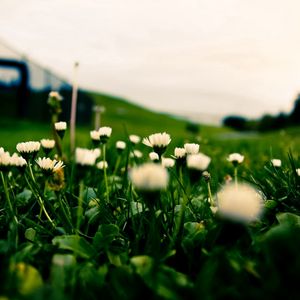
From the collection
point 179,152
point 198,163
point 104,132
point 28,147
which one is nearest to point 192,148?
point 179,152

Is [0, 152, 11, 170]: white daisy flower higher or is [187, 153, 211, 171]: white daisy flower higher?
[187, 153, 211, 171]: white daisy flower

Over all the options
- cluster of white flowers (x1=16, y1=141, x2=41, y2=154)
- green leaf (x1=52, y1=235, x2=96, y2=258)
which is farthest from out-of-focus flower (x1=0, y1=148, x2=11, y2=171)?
green leaf (x1=52, y1=235, x2=96, y2=258)

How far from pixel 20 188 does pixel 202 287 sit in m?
1.16

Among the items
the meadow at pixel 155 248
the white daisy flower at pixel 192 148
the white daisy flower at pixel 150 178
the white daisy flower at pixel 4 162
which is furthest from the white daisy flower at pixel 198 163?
the white daisy flower at pixel 4 162

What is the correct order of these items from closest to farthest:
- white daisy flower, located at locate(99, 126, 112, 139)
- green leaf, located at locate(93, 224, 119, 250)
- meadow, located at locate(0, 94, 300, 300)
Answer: meadow, located at locate(0, 94, 300, 300) → green leaf, located at locate(93, 224, 119, 250) → white daisy flower, located at locate(99, 126, 112, 139)

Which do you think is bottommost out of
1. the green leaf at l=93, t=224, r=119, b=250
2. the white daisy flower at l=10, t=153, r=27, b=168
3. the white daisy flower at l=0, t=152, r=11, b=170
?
the green leaf at l=93, t=224, r=119, b=250

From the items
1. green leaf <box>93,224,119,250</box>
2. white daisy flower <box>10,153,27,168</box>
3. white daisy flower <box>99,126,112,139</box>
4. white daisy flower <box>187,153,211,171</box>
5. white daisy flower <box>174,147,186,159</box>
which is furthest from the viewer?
white daisy flower <box>99,126,112,139</box>

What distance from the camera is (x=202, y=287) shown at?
741 mm

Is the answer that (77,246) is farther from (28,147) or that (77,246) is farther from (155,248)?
(28,147)

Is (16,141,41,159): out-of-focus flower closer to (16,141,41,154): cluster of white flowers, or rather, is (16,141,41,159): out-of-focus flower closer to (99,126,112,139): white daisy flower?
(16,141,41,154): cluster of white flowers

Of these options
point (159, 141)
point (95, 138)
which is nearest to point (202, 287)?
point (159, 141)

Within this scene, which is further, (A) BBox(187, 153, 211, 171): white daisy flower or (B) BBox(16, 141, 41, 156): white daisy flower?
(B) BBox(16, 141, 41, 156): white daisy flower

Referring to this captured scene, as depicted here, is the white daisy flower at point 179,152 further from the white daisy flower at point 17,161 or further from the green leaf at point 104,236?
the white daisy flower at point 17,161

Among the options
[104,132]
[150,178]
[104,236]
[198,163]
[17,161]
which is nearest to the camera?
[150,178]
